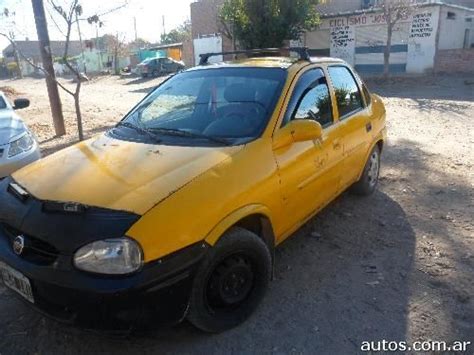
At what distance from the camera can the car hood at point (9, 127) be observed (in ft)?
17.2

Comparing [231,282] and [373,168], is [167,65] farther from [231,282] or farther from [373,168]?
[231,282]

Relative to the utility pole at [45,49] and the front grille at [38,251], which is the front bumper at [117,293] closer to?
the front grille at [38,251]

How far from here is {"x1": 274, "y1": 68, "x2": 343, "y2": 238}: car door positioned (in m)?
3.29

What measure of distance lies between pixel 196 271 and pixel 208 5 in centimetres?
3008

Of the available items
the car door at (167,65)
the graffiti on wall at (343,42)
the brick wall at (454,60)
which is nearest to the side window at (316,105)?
the brick wall at (454,60)

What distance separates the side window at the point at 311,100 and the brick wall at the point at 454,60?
61.8 ft

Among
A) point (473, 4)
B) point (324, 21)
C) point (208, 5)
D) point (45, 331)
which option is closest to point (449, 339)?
point (45, 331)

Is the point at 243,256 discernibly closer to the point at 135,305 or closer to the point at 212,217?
the point at 212,217

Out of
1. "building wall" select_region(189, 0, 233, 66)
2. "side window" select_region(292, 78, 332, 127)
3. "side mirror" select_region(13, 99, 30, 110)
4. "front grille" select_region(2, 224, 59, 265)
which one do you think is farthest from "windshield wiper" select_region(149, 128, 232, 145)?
"building wall" select_region(189, 0, 233, 66)

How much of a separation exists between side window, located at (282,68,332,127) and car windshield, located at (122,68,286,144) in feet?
0.51

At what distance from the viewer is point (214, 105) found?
3.62 metres

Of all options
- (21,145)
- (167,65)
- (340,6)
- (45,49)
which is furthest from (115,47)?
(21,145)

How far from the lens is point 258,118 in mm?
3309

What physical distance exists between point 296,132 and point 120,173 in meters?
1.29
